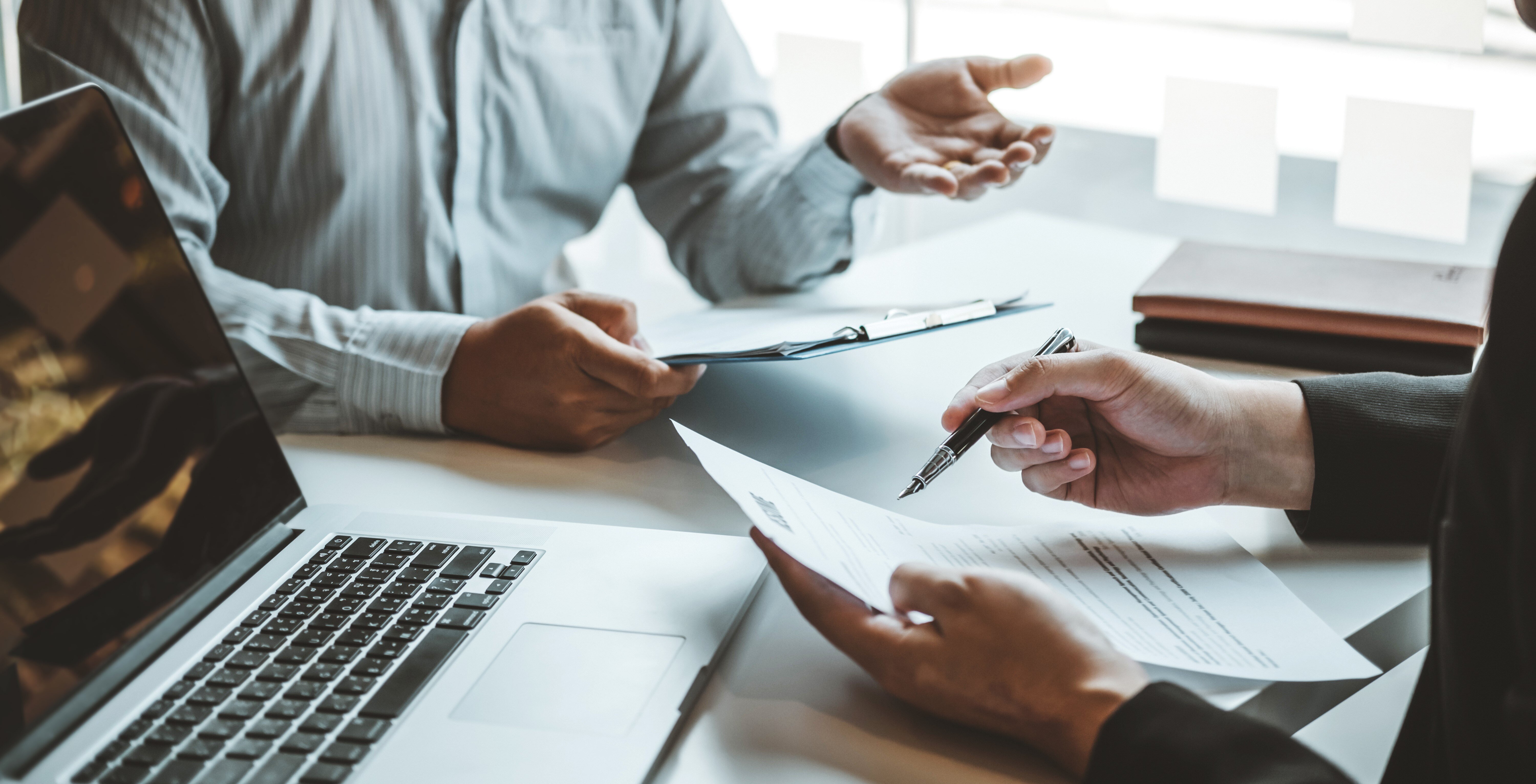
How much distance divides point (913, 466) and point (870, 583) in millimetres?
261

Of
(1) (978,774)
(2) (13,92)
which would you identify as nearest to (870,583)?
(1) (978,774)

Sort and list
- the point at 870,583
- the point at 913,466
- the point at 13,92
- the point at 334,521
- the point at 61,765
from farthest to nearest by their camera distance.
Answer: the point at 13,92, the point at 913,466, the point at 334,521, the point at 870,583, the point at 61,765

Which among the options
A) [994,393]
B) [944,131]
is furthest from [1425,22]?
[994,393]

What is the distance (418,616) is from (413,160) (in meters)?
0.74

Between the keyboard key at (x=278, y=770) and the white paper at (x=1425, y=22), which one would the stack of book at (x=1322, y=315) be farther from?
the keyboard key at (x=278, y=770)

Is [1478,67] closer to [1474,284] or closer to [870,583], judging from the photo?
[1474,284]

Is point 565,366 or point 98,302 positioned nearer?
point 98,302

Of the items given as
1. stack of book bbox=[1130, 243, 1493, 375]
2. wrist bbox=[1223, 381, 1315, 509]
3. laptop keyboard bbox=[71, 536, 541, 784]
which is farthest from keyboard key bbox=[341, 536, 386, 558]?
stack of book bbox=[1130, 243, 1493, 375]

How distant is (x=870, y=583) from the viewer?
0.57 m

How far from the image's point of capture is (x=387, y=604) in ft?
1.91

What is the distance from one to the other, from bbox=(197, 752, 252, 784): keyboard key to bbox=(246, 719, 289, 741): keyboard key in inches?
0.6

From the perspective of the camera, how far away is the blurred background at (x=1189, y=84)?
1.72 metres

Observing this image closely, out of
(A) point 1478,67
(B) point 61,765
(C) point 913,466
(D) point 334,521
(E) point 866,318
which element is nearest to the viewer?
(B) point 61,765

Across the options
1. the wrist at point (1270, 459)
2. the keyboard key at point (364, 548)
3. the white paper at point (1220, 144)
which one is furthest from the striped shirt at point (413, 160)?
the white paper at point (1220, 144)
